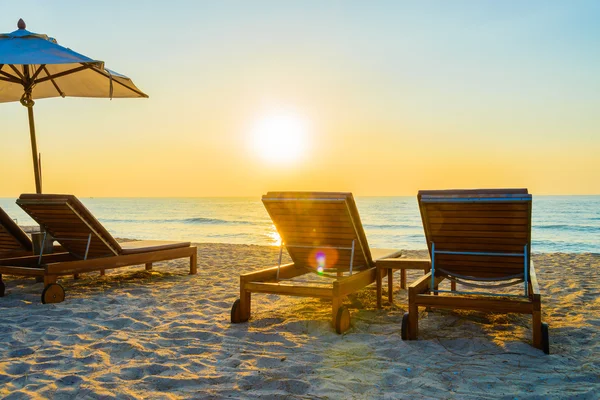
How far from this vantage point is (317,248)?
5184 millimetres

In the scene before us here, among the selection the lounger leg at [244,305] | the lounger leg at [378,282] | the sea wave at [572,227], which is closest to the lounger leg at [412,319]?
the lounger leg at [378,282]

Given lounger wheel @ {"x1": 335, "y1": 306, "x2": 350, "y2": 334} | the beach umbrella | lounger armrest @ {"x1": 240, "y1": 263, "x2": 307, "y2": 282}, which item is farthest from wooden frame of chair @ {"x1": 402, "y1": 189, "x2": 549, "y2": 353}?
the beach umbrella

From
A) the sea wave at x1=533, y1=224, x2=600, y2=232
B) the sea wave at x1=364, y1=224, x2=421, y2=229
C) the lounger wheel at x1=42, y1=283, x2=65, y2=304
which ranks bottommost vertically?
the sea wave at x1=364, y1=224, x2=421, y2=229

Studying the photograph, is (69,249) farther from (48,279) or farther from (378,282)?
(378,282)

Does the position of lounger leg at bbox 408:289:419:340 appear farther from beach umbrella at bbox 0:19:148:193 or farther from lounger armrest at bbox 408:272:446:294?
beach umbrella at bbox 0:19:148:193

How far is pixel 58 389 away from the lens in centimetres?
298

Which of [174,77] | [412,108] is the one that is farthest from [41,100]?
[412,108]

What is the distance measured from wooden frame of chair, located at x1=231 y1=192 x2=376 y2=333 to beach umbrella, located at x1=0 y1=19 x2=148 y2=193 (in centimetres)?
326

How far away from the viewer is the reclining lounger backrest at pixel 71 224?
5.68 metres

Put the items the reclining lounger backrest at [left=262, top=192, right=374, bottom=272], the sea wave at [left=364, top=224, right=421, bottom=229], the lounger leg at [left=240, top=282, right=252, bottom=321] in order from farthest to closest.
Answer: the sea wave at [left=364, top=224, right=421, bottom=229]
the lounger leg at [left=240, top=282, right=252, bottom=321]
the reclining lounger backrest at [left=262, top=192, right=374, bottom=272]

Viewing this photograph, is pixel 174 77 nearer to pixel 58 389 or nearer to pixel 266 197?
pixel 266 197

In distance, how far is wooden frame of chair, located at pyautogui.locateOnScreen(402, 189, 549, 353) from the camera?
379cm

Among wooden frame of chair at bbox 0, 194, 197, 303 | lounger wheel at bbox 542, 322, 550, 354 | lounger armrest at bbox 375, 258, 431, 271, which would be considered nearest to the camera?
lounger wheel at bbox 542, 322, 550, 354

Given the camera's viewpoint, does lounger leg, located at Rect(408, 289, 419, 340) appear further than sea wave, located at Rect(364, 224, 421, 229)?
No
